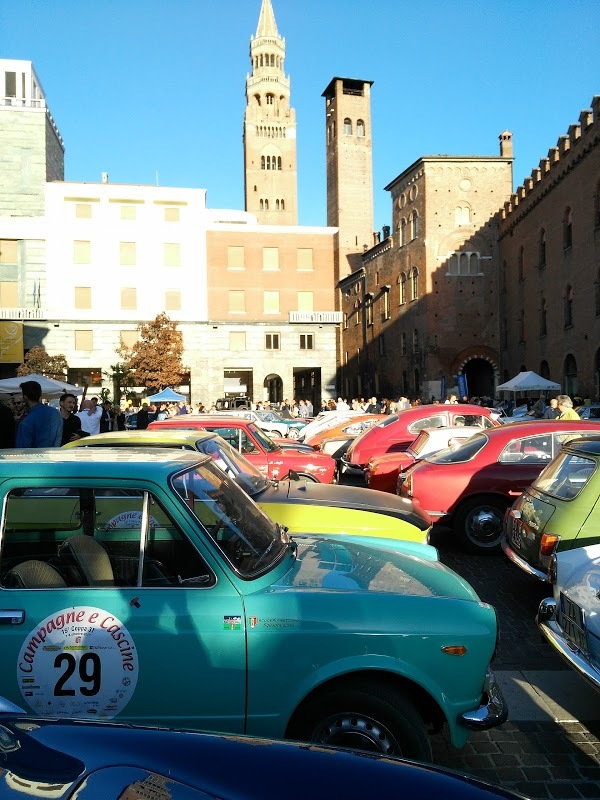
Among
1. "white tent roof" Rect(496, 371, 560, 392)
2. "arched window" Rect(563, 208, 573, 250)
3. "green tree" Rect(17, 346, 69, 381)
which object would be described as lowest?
"white tent roof" Rect(496, 371, 560, 392)

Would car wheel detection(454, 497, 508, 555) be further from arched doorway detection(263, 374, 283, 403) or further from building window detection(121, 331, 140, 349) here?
building window detection(121, 331, 140, 349)

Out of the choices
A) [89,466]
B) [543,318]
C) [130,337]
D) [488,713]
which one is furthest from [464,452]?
[130,337]

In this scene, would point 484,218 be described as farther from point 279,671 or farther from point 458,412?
point 279,671

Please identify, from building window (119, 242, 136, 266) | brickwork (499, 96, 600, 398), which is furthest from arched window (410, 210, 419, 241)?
building window (119, 242, 136, 266)

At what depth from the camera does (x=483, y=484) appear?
28.8 feet

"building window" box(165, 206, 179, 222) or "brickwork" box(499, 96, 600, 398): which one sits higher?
"building window" box(165, 206, 179, 222)

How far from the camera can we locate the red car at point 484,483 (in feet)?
28.7

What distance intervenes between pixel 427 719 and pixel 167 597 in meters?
1.42

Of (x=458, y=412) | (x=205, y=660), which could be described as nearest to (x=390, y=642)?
(x=205, y=660)

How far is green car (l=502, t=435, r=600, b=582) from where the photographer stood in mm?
5785

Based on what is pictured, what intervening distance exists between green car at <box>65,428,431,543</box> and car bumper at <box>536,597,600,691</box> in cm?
137

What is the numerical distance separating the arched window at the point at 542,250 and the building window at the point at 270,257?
18855 millimetres

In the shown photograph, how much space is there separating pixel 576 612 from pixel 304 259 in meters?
45.9

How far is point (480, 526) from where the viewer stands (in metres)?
8.77
